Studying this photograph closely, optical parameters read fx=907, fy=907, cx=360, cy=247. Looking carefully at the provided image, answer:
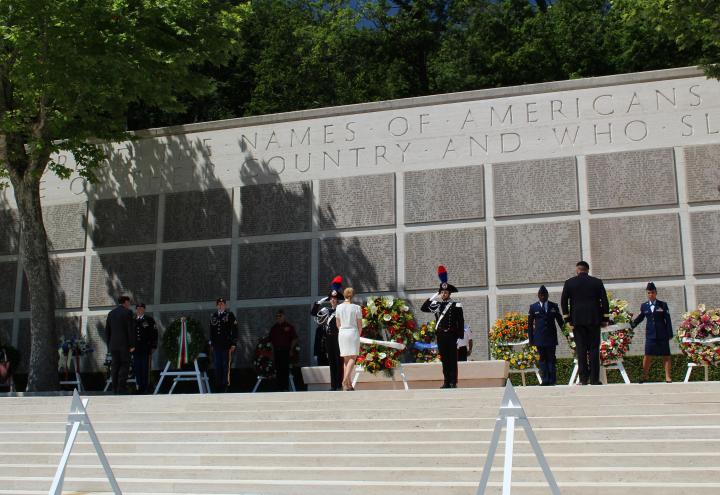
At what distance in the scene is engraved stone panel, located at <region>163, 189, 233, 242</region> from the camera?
17422 millimetres

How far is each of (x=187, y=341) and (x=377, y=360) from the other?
163 inches

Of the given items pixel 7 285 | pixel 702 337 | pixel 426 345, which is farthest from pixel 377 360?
pixel 7 285

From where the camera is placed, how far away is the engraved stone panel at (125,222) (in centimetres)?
1788

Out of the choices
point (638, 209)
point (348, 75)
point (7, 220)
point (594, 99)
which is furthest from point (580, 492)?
point (348, 75)

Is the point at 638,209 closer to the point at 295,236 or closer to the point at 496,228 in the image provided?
the point at 496,228

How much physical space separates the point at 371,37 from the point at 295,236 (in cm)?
1528

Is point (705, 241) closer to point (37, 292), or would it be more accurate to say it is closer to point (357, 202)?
point (357, 202)

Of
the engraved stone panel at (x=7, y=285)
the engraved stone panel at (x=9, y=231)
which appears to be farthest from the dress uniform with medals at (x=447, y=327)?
the engraved stone panel at (x=9, y=231)

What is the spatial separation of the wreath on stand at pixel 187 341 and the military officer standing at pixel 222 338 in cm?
97

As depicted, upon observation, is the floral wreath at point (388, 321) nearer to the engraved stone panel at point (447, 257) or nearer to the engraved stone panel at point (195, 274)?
the engraved stone panel at point (447, 257)

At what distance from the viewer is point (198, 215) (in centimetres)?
1762

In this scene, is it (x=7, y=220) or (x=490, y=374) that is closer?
(x=490, y=374)

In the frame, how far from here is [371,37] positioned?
1201 inches

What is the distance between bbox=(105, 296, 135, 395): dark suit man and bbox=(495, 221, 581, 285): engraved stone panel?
622 centimetres
